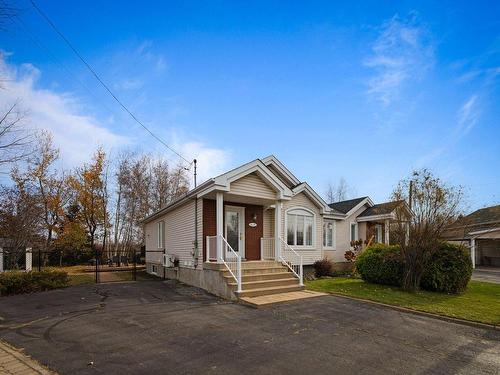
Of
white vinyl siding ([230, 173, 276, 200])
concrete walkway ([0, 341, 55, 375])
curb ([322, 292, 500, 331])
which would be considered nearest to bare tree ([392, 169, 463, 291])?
curb ([322, 292, 500, 331])

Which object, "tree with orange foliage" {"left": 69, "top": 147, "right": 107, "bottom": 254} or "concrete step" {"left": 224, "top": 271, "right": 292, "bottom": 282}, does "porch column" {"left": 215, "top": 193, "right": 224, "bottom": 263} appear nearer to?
"concrete step" {"left": 224, "top": 271, "right": 292, "bottom": 282}

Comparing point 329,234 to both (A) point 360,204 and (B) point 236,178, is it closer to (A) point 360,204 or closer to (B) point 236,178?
(A) point 360,204

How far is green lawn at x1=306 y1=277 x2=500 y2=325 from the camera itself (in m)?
8.62

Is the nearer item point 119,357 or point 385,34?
point 119,357

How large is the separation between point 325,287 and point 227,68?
391 inches

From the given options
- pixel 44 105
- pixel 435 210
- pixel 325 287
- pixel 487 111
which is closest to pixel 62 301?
pixel 44 105

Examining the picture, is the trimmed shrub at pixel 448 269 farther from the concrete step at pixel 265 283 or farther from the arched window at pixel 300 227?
the arched window at pixel 300 227

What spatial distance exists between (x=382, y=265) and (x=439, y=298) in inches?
103

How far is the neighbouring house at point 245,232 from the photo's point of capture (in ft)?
38.5

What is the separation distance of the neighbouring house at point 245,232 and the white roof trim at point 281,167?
2.2 inches

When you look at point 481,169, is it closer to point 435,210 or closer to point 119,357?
point 435,210

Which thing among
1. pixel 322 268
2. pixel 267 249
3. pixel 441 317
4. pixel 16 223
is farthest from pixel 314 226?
pixel 16 223

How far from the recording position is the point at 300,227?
17.7m

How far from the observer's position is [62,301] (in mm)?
10320
